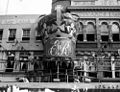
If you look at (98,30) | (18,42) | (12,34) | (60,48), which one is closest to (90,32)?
(98,30)

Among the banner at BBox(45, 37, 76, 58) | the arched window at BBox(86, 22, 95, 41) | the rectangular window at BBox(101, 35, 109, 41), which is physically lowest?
the banner at BBox(45, 37, 76, 58)

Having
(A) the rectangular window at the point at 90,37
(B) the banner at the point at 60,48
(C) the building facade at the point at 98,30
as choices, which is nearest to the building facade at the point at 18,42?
(B) the banner at the point at 60,48

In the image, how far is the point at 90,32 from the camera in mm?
29578

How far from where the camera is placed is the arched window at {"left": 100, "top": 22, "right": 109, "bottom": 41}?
29281 millimetres

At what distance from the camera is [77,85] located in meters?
20.6

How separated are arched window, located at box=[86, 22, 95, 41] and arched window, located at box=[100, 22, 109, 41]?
1021 millimetres

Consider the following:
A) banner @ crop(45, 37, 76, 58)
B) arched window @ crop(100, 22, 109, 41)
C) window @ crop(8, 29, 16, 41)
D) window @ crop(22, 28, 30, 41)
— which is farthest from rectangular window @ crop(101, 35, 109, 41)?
window @ crop(8, 29, 16, 41)

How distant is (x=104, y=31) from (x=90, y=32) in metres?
1.60

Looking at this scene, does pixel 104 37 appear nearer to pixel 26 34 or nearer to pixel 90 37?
pixel 90 37

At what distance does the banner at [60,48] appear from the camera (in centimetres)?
2608

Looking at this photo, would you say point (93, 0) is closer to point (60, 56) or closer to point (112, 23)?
point (112, 23)

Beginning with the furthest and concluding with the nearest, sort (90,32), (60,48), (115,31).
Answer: (90,32) → (115,31) → (60,48)

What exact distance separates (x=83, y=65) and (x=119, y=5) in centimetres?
881

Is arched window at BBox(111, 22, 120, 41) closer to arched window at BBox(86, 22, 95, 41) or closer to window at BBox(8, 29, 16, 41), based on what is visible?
arched window at BBox(86, 22, 95, 41)
